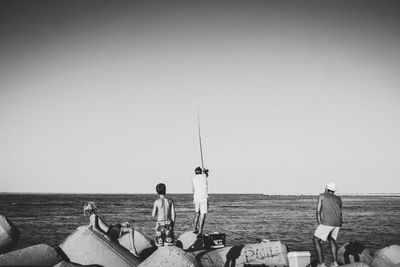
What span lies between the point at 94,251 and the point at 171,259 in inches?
97.7

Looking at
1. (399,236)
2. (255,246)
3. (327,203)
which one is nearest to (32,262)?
(255,246)

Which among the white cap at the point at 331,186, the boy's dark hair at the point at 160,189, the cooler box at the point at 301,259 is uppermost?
the boy's dark hair at the point at 160,189

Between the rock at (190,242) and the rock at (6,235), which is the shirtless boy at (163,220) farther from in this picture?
the rock at (6,235)

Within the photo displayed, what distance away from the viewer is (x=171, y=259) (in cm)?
660

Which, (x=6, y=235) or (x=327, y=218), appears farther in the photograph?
(x=6, y=235)

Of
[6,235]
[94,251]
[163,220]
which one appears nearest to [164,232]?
[163,220]

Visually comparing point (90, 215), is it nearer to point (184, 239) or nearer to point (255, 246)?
point (184, 239)

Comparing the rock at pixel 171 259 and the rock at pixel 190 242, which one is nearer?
the rock at pixel 171 259

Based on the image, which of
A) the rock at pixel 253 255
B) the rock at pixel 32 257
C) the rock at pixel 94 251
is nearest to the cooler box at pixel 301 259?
the rock at pixel 253 255

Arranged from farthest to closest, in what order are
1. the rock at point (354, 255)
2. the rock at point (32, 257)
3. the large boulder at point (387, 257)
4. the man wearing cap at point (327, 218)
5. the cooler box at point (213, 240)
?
the cooler box at point (213, 240) → the rock at point (354, 255) → the large boulder at point (387, 257) → the man wearing cap at point (327, 218) → the rock at point (32, 257)

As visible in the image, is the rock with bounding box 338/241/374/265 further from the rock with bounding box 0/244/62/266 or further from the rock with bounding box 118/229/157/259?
the rock with bounding box 0/244/62/266

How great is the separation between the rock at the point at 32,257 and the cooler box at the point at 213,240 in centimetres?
385

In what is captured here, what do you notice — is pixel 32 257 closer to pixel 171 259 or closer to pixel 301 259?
pixel 171 259

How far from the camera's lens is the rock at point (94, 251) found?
27.2 ft
